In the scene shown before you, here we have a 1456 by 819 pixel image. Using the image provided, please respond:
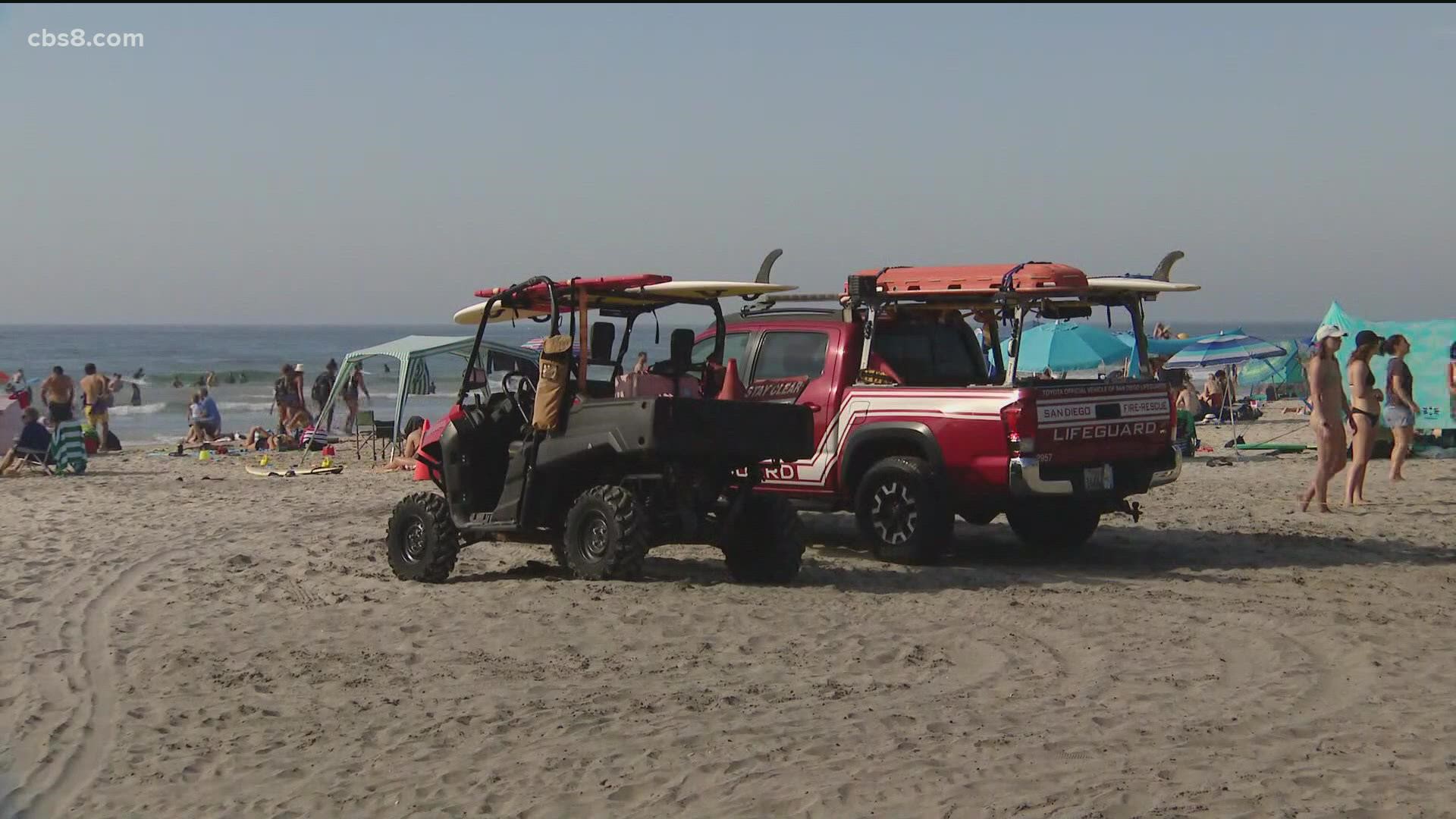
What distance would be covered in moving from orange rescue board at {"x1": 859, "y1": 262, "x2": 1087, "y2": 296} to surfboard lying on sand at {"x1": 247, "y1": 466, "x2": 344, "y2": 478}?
35.7 feet

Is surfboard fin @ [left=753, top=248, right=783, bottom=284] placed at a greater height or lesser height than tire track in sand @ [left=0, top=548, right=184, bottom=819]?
greater

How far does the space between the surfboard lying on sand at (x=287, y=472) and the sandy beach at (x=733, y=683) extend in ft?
24.9

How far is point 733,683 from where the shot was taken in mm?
7375

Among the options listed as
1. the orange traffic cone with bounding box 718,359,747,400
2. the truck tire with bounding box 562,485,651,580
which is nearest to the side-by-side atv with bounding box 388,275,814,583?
the truck tire with bounding box 562,485,651,580

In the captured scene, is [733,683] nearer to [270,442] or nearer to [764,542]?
[764,542]

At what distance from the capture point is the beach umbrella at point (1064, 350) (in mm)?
26438

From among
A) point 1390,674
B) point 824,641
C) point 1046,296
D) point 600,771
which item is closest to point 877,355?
point 1046,296

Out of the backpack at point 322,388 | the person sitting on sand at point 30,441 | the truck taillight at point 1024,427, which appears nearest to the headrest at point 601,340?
the truck taillight at point 1024,427

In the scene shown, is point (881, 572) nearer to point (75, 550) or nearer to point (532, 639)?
point (532, 639)

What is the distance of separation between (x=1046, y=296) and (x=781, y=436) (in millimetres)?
2280

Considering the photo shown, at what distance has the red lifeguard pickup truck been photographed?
10.5 metres

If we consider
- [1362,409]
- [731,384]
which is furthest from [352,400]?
[1362,409]

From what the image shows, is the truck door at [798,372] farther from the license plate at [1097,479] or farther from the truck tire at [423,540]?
the truck tire at [423,540]

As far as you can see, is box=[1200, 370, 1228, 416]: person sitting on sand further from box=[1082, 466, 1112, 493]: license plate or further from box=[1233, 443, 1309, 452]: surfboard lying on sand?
box=[1082, 466, 1112, 493]: license plate
